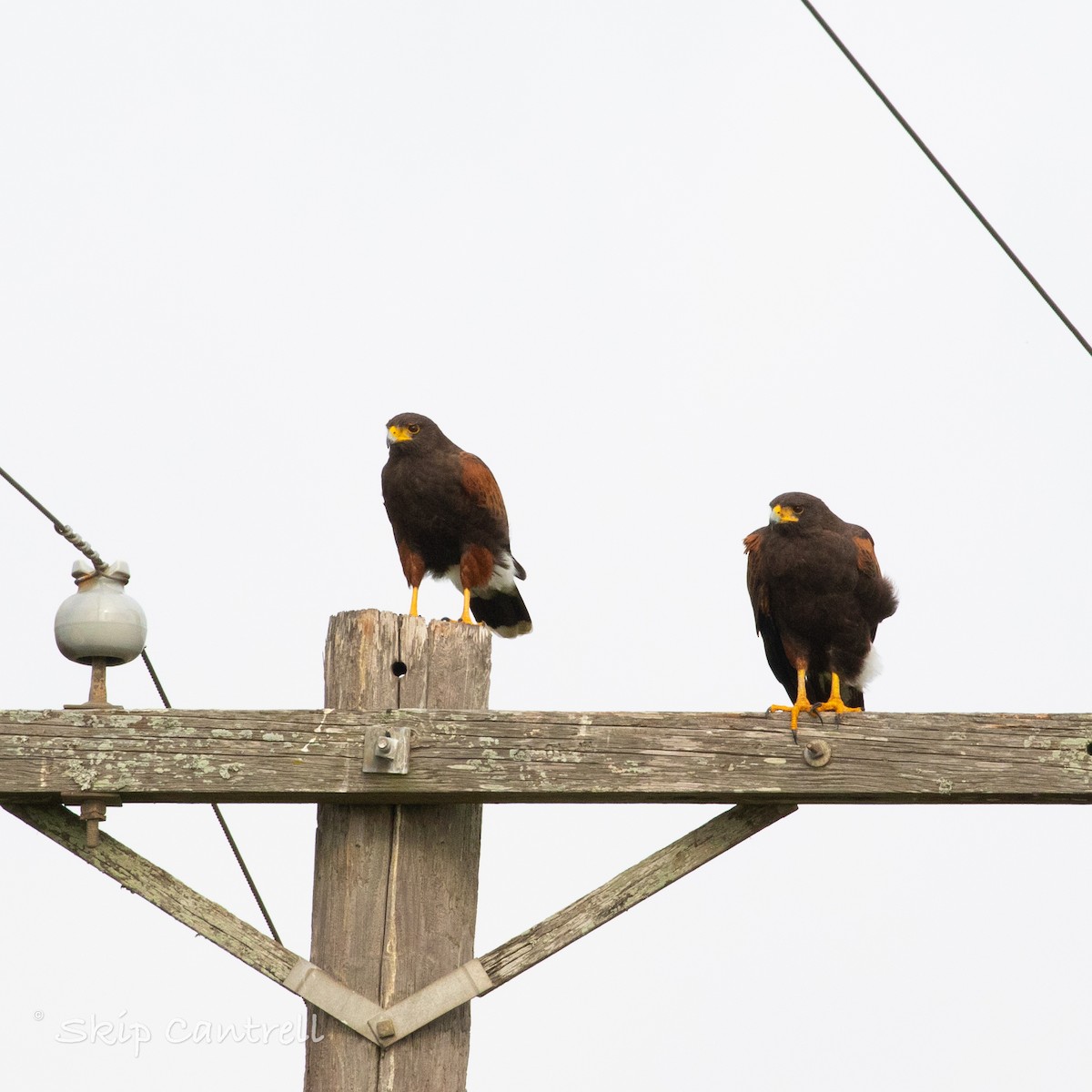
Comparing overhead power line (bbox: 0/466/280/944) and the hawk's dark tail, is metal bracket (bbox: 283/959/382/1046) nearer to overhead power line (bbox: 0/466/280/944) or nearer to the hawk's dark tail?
overhead power line (bbox: 0/466/280/944)

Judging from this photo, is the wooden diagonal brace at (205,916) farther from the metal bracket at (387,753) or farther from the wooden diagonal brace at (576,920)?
the metal bracket at (387,753)

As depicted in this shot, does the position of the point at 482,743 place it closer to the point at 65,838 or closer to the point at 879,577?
the point at 65,838

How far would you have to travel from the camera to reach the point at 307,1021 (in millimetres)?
3434

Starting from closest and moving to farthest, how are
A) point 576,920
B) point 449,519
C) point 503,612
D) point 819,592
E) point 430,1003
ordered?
point 430,1003, point 576,920, point 819,592, point 449,519, point 503,612

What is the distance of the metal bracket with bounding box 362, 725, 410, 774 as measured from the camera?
341cm

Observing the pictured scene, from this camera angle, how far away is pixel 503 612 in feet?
20.4

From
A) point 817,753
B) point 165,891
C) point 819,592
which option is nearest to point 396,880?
point 165,891

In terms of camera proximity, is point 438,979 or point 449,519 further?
point 449,519

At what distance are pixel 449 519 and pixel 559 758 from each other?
2.61 m

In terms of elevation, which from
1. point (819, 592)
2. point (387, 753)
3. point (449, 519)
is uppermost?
point (449, 519)

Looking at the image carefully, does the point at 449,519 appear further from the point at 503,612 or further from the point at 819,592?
the point at 819,592

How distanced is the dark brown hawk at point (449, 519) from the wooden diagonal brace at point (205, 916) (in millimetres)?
2515

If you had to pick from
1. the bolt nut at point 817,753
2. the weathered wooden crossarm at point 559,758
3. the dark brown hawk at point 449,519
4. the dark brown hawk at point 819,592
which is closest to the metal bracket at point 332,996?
the weathered wooden crossarm at point 559,758

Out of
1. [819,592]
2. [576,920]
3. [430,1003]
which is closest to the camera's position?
[430,1003]
